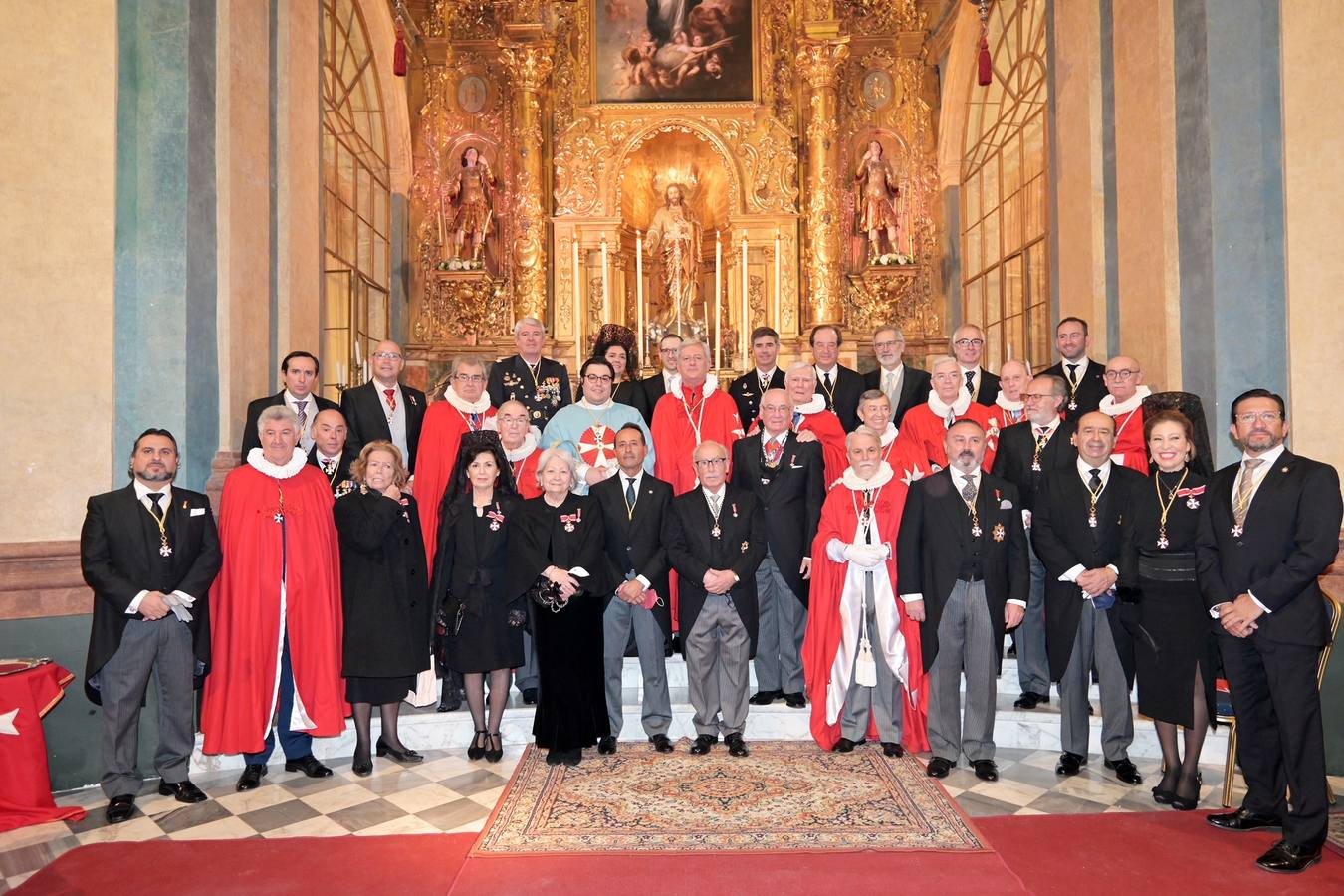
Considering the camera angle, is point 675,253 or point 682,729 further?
point 675,253

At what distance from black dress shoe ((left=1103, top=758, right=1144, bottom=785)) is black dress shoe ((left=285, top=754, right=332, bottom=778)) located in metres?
3.92

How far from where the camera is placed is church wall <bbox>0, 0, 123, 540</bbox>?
199 inches

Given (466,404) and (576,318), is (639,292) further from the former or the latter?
(466,404)

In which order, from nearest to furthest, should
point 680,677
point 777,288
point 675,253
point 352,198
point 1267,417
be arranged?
point 1267,417
point 680,677
point 352,198
point 777,288
point 675,253

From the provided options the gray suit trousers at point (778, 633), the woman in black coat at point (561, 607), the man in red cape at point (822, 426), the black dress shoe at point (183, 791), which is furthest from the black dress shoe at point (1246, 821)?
the black dress shoe at point (183, 791)

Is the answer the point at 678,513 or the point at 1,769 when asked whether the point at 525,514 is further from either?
the point at 1,769

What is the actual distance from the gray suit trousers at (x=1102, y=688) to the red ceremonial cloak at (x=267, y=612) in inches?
145

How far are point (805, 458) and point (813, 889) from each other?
2.53 meters

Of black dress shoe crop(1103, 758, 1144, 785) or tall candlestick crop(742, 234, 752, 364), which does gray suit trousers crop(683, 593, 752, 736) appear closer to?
black dress shoe crop(1103, 758, 1144, 785)

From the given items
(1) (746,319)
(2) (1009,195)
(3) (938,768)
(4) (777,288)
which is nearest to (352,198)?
(1) (746,319)

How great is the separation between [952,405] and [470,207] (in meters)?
7.60

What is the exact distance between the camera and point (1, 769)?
4445 mm

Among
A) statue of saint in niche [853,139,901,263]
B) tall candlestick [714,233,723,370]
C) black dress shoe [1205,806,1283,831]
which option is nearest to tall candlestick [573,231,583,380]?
tall candlestick [714,233,723,370]

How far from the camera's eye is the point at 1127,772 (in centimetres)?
470
